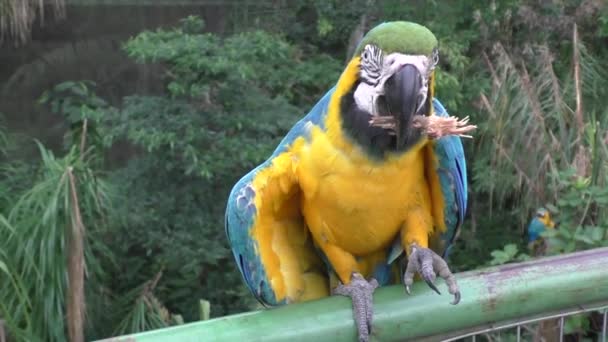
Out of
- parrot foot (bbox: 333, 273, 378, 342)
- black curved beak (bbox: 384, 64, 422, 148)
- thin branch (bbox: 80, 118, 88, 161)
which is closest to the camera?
parrot foot (bbox: 333, 273, 378, 342)

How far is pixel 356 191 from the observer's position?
1349mm

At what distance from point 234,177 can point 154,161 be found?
340 millimetres

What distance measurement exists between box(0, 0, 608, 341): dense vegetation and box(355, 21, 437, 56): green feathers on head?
1265 mm

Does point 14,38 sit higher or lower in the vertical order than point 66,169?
higher

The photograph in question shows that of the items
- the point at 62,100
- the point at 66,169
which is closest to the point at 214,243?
the point at 66,169

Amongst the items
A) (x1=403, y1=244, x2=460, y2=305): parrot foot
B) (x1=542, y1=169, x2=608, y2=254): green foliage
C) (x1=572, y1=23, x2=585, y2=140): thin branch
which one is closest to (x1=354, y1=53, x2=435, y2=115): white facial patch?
(x1=403, y1=244, x2=460, y2=305): parrot foot

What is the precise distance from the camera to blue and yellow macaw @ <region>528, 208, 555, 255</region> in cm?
277

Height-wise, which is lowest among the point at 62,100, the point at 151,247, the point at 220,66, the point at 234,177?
the point at 151,247

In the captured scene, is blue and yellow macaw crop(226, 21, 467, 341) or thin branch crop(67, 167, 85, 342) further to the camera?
thin branch crop(67, 167, 85, 342)

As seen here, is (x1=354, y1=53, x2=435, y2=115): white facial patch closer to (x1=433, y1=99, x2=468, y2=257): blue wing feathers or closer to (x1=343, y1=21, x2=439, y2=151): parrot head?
(x1=343, y1=21, x2=439, y2=151): parrot head

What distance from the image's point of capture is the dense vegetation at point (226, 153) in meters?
2.71

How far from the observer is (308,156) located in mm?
1385

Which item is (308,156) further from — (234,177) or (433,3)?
(433,3)

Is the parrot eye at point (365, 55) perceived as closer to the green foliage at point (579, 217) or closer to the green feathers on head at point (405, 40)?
the green feathers on head at point (405, 40)
